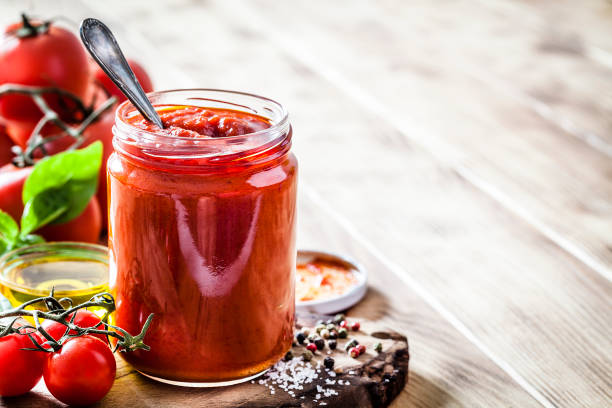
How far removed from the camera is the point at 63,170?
120cm

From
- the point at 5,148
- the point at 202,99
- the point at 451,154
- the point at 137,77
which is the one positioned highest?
the point at 202,99

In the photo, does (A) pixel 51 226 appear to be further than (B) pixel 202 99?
Yes

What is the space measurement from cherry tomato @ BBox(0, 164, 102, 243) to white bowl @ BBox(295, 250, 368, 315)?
0.31 m

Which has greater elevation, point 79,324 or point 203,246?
point 203,246

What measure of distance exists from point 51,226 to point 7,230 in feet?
0.26

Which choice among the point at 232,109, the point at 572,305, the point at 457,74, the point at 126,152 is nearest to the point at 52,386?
the point at 126,152

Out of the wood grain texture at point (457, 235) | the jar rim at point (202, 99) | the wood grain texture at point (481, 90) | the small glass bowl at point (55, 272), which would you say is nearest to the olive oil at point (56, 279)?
the small glass bowl at point (55, 272)

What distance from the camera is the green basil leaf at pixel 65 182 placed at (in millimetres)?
1191

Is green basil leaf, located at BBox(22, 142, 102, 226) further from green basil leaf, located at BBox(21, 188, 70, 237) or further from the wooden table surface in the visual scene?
the wooden table surface

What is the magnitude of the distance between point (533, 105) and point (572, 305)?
2.87ft

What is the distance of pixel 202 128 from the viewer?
92 cm

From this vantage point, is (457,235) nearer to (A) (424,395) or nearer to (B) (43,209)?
(A) (424,395)

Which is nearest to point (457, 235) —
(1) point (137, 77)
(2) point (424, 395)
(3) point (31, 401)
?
(2) point (424, 395)

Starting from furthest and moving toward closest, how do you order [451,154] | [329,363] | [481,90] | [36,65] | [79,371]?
[481,90]
[451,154]
[36,65]
[329,363]
[79,371]
